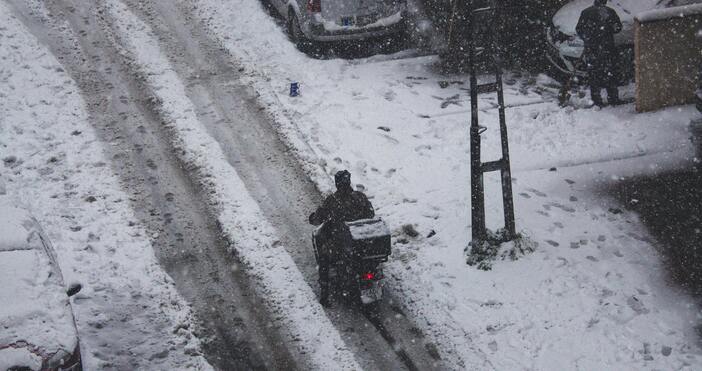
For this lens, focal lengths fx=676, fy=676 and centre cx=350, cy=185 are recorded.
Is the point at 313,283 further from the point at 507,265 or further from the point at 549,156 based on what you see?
the point at 549,156

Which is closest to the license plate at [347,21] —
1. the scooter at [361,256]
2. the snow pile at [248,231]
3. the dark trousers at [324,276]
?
the snow pile at [248,231]

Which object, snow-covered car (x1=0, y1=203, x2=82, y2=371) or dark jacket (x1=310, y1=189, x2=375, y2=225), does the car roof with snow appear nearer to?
dark jacket (x1=310, y1=189, x2=375, y2=225)

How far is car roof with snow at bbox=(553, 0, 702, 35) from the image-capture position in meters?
12.1

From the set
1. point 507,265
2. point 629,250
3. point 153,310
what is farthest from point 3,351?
point 629,250

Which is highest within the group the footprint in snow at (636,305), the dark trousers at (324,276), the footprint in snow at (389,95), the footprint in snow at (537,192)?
the footprint in snow at (389,95)

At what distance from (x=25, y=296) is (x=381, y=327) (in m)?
3.64

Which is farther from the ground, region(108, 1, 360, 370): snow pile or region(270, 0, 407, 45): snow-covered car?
region(270, 0, 407, 45): snow-covered car

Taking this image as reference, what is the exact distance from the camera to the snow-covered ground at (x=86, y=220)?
734 cm

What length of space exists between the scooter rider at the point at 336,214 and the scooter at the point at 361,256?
0.17 ft

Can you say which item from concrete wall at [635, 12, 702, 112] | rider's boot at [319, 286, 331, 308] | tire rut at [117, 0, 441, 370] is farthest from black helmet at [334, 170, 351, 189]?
concrete wall at [635, 12, 702, 112]

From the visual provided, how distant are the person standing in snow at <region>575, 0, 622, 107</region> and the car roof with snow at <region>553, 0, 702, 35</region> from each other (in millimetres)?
1049

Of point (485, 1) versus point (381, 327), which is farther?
point (485, 1)

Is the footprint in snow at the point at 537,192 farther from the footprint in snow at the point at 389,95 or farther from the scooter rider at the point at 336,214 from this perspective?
the footprint in snow at the point at 389,95

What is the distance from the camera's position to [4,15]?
14242 millimetres
